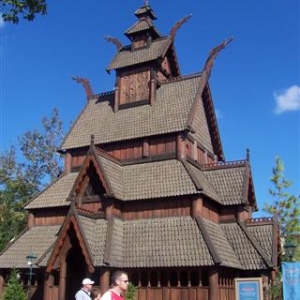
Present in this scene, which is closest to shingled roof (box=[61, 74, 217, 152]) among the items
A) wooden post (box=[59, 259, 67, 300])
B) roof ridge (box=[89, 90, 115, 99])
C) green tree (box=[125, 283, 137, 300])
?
roof ridge (box=[89, 90, 115, 99])

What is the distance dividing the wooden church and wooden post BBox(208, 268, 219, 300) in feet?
0.19

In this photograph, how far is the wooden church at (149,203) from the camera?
21.0 m

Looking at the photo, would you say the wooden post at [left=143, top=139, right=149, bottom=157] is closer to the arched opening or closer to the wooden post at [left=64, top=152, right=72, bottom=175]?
the wooden post at [left=64, top=152, right=72, bottom=175]

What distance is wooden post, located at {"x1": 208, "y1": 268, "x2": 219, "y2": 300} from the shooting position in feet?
65.9

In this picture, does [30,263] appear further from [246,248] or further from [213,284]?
[246,248]

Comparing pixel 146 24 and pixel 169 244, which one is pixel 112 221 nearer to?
pixel 169 244

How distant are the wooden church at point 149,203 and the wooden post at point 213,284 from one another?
0.06 meters

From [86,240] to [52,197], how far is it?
21.2ft

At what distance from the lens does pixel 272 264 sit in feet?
71.9

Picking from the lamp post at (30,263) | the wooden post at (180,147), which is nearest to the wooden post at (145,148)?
the wooden post at (180,147)

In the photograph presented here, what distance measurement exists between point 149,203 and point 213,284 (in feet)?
17.3

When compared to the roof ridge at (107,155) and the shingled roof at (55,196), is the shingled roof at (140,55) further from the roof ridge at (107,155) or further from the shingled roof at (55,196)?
the shingled roof at (55,196)

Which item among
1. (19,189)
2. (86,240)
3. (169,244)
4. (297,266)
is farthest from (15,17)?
(19,189)

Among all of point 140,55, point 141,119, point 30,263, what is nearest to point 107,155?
point 141,119
